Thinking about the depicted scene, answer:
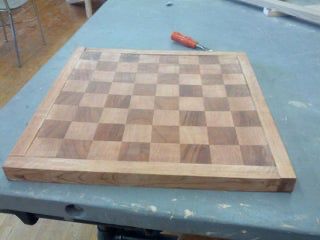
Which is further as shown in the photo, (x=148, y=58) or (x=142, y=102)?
(x=148, y=58)

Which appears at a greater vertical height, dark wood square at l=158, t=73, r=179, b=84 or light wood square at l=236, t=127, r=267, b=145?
dark wood square at l=158, t=73, r=179, b=84

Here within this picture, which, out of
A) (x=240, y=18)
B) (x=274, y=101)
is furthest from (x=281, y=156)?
(x=240, y=18)

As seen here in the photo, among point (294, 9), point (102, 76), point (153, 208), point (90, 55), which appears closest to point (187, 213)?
point (153, 208)

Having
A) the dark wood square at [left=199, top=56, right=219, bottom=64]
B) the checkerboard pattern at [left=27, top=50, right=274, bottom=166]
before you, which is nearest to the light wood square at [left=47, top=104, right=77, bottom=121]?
the checkerboard pattern at [left=27, top=50, right=274, bottom=166]

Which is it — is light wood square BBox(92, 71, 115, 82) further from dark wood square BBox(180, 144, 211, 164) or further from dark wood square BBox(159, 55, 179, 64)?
dark wood square BBox(180, 144, 211, 164)

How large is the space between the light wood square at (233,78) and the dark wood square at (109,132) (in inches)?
9.7

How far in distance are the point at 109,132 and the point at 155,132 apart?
0.24 feet

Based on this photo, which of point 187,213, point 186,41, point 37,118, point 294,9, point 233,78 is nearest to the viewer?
point 187,213

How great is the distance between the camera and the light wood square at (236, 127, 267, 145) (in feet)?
1.58

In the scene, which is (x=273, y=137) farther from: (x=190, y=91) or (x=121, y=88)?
(x=121, y=88)

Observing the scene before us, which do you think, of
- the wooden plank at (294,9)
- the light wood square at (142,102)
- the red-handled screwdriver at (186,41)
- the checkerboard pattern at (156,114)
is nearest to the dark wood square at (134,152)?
the checkerboard pattern at (156,114)

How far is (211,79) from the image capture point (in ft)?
2.10

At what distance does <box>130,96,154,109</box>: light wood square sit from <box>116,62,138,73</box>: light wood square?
0.11 metres

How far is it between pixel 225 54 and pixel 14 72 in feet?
5.67
